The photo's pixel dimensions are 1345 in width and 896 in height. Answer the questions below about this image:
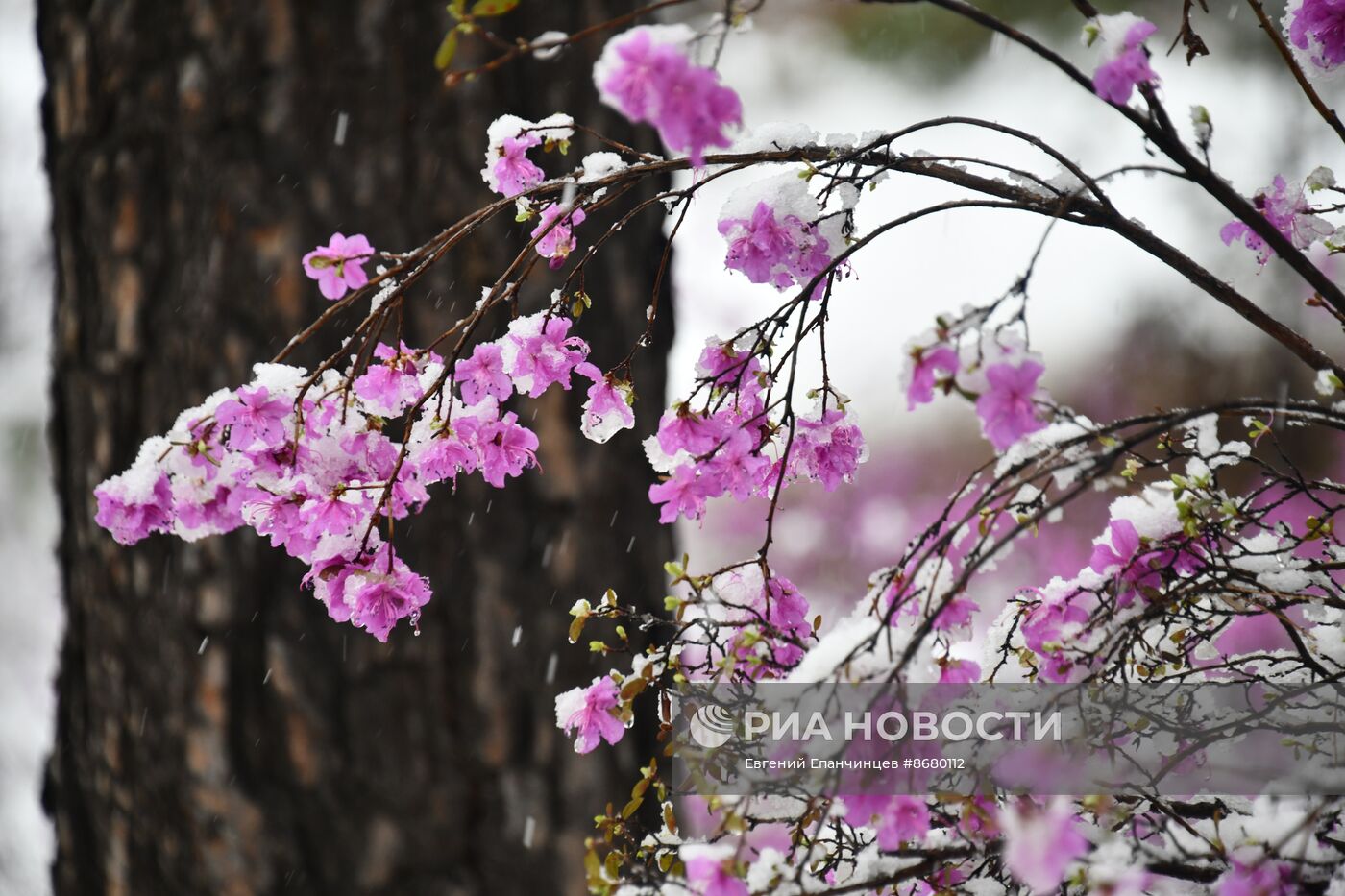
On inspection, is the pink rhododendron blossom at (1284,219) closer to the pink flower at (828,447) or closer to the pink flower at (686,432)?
the pink flower at (828,447)

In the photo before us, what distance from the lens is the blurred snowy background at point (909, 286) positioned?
4520 mm

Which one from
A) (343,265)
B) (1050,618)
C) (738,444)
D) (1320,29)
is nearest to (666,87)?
(738,444)

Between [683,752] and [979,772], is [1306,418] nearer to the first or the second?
[979,772]

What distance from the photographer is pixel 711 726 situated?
89 centimetres

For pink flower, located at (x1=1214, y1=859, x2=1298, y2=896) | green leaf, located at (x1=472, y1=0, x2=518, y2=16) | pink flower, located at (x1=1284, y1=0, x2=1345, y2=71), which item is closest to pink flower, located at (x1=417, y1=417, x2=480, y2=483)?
green leaf, located at (x1=472, y1=0, x2=518, y2=16)

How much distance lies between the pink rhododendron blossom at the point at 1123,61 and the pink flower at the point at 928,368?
212 mm

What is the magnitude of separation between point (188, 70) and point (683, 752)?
4.90 feet

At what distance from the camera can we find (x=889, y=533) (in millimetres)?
6574

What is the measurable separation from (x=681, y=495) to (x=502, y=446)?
189 mm

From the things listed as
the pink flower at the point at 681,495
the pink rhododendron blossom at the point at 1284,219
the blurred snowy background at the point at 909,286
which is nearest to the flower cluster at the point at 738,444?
the pink flower at the point at 681,495

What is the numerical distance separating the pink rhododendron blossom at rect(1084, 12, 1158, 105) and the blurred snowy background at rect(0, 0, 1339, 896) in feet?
9.81

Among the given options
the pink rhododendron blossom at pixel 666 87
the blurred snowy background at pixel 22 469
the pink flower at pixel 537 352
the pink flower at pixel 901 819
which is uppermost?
the blurred snowy background at pixel 22 469

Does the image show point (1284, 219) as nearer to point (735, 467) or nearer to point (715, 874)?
point (735, 467)

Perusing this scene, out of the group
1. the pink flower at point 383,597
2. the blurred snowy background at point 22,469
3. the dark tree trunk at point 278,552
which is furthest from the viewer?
the blurred snowy background at point 22,469
